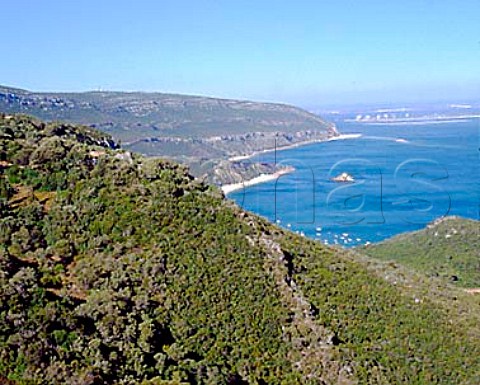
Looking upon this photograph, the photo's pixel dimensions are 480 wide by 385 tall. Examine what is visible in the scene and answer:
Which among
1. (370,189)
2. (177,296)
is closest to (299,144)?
(370,189)

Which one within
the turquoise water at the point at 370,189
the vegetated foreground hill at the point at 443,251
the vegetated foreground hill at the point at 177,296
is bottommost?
the turquoise water at the point at 370,189

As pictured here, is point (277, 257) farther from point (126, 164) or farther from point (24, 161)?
point (24, 161)

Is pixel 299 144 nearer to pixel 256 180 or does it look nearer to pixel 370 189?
pixel 256 180

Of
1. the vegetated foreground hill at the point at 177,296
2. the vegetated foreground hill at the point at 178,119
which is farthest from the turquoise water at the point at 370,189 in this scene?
the vegetated foreground hill at the point at 177,296

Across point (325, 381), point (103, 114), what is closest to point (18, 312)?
point (325, 381)

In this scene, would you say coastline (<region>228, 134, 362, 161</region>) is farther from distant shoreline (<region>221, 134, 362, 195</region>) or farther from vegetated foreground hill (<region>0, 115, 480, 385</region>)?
vegetated foreground hill (<region>0, 115, 480, 385</region>)

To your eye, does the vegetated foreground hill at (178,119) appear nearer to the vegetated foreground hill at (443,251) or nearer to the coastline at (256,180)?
the coastline at (256,180)
